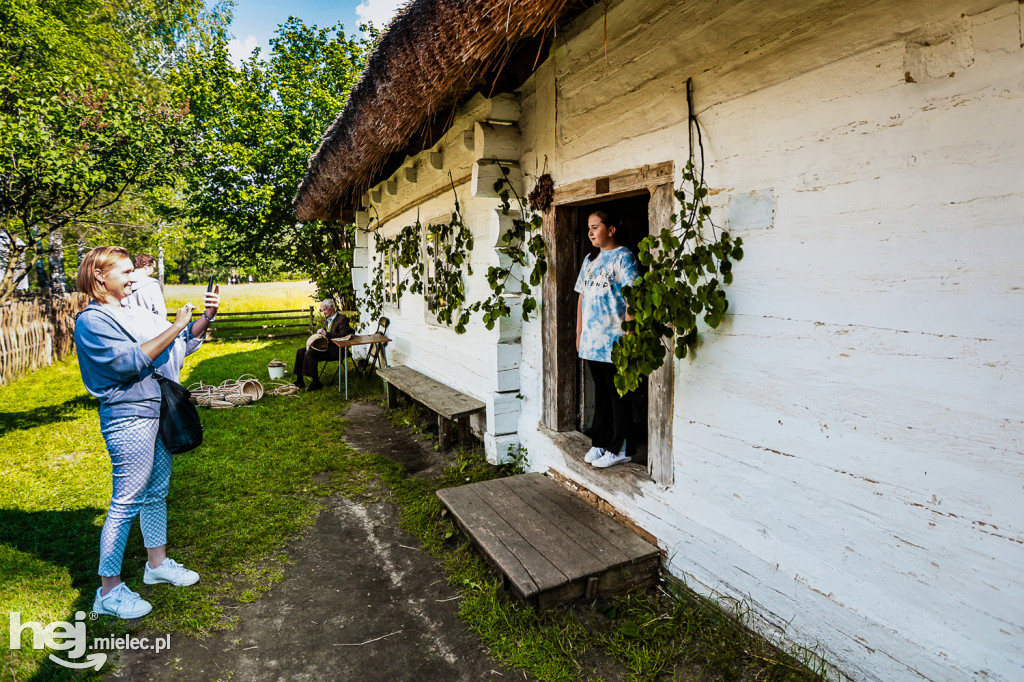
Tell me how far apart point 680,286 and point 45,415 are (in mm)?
7344

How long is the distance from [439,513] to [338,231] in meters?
11.0

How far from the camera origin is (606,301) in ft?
9.60

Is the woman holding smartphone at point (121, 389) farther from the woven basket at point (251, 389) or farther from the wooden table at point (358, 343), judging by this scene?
the woven basket at point (251, 389)

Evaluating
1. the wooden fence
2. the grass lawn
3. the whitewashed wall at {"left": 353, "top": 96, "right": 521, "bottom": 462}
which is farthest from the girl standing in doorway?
the wooden fence

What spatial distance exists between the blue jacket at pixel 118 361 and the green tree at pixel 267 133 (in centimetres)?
936

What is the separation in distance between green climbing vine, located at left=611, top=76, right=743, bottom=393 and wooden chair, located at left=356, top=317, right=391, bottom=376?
5.67 meters

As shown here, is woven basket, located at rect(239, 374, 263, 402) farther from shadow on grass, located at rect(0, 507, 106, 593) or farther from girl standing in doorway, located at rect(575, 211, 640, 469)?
girl standing in doorway, located at rect(575, 211, 640, 469)

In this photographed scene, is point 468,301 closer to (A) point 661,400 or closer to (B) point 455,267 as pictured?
(B) point 455,267

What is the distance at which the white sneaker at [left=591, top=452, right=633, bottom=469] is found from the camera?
9.68 feet

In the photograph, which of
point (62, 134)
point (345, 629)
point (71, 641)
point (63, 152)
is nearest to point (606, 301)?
point (345, 629)

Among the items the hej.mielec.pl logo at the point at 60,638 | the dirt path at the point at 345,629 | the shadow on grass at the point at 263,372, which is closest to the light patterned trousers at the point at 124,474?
the hej.mielec.pl logo at the point at 60,638

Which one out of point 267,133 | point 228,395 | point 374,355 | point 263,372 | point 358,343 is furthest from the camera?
point 267,133

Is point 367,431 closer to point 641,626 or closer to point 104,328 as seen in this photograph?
point 104,328

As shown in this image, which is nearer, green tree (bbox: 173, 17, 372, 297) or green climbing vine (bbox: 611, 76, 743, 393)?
green climbing vine (bbox: 611, 76, 743, 393)
